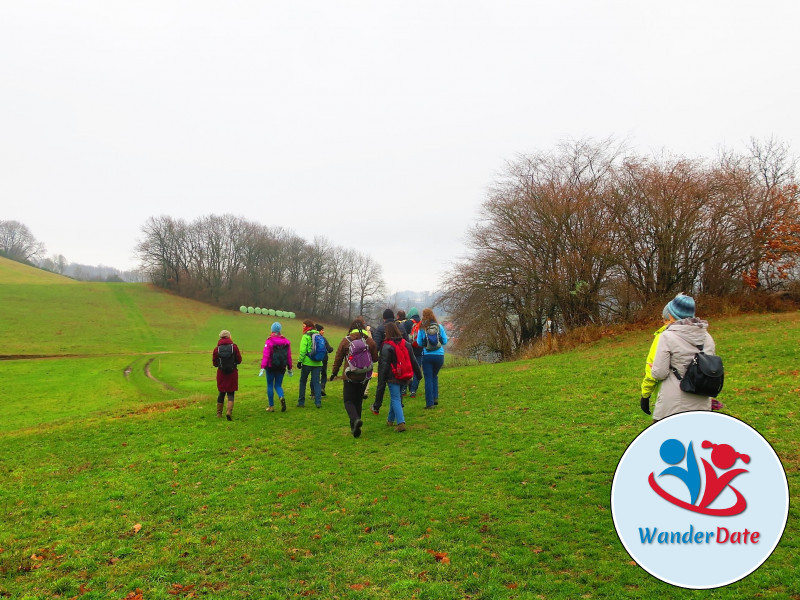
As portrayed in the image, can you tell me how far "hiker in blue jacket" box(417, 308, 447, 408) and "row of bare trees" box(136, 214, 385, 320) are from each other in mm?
74372

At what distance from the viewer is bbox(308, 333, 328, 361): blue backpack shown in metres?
12.0

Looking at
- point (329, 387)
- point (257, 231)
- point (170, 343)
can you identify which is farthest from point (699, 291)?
point (257, 231)

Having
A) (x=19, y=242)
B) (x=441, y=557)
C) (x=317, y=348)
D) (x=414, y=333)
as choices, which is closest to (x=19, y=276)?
(x=19, y=242)

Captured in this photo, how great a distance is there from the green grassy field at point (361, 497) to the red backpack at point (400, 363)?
1.22 m

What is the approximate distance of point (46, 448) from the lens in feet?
32.0

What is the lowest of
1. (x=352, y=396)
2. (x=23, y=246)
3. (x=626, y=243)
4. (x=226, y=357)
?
(x=352, y=396)

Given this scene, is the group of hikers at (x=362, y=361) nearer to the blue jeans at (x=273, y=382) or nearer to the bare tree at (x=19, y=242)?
the blue jeans at (x=273, y=382)

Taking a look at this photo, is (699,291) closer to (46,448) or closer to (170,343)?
(46,448)

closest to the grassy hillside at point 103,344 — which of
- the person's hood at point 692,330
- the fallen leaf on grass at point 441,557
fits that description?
the fallen leaf on grass at point 441,557

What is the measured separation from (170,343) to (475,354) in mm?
38035

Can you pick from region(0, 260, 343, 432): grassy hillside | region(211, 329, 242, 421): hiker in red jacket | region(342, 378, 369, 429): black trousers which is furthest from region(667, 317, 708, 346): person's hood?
region(0, 260, 343, 432): grassy hillside

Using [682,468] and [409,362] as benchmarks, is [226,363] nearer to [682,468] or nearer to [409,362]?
[409,362]

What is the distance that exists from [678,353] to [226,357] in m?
9.67

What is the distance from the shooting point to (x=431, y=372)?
11477mm
